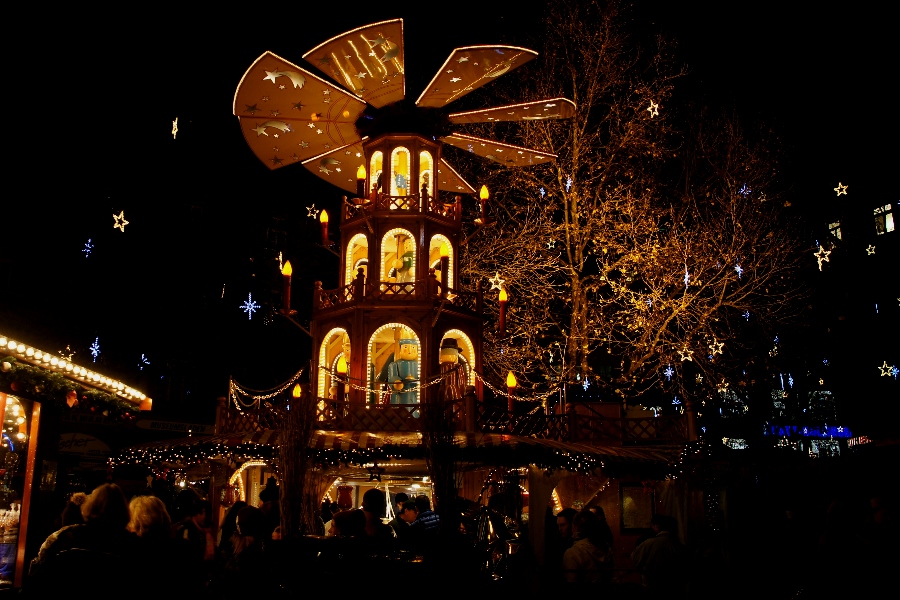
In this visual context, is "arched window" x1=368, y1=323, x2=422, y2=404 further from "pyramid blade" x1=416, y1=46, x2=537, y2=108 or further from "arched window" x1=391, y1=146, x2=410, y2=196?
"pyramid blade" x1=416, y1=46, x2=537, y2=108

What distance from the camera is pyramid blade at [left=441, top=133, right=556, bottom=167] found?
2100cm

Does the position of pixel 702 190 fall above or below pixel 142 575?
above

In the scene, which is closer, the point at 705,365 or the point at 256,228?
the point at 705,365

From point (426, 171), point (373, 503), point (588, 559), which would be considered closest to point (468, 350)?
point (426, 171)

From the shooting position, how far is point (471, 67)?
18.3 m

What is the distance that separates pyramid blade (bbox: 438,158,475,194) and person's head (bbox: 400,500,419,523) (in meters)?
Result: 13.0

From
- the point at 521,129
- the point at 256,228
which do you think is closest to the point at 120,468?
the point at 256,228

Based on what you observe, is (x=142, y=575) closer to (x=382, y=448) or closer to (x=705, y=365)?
(x=382, y=448)

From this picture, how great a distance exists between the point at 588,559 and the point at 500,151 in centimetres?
1375

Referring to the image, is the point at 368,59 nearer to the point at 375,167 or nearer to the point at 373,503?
the point at 375,167

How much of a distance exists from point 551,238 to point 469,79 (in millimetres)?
6226

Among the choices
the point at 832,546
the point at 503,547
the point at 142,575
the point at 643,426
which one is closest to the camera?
the point at 142,575

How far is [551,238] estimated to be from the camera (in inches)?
923

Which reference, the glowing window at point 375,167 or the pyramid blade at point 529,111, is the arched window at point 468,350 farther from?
the pyramid blade at point 529,111
